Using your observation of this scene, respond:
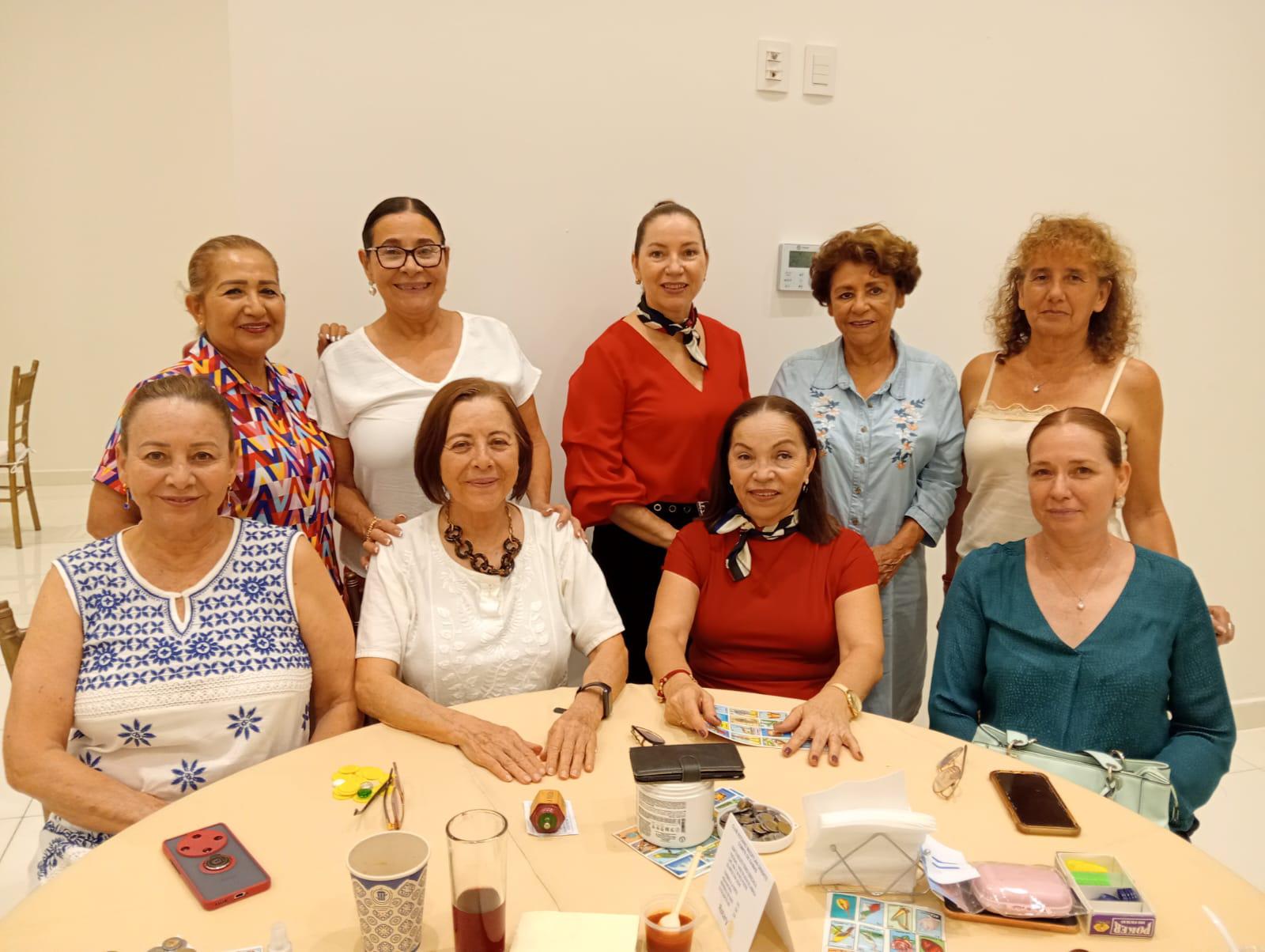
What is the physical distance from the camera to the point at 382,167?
2865 mm

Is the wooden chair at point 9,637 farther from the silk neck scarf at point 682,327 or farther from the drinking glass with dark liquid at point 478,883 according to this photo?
the silk neck scarf at point 682,327

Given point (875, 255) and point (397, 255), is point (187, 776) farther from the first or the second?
point (875, 255)

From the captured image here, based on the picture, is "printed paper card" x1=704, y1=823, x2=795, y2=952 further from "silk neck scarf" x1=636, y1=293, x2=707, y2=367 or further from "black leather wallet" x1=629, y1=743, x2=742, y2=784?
"silk neck scarf" x1=636, y1=293, x2=707, y2=367

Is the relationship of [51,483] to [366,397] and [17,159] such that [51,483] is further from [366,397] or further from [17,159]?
[366,397]

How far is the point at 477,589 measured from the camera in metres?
2.14

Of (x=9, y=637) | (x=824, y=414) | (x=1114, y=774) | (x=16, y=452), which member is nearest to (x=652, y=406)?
(x=824, y=414)

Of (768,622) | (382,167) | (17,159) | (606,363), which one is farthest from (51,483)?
(768,622)

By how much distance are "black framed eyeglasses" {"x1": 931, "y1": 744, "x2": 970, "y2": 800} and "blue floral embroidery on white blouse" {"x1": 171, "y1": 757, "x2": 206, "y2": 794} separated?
1367 mm

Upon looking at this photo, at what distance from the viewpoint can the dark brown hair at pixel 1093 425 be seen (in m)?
2.04

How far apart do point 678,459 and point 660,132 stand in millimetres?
1114

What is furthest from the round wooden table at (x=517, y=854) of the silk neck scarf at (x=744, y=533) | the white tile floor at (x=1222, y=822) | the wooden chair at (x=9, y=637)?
the white tile floor at (x=1222, y=822)

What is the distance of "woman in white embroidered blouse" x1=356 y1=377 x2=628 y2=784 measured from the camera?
2.10m

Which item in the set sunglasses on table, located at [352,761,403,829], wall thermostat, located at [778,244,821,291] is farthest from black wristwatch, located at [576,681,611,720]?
wall thermostat, located at [778,244,821,291]

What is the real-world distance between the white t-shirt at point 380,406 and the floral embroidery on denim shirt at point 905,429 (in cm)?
108
